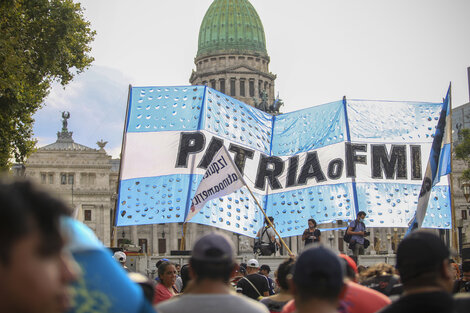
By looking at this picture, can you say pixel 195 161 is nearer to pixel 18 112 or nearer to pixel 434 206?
pixel 434 206

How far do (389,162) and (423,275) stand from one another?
16.6m

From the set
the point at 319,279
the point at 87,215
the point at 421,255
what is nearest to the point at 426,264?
the point at 421,255

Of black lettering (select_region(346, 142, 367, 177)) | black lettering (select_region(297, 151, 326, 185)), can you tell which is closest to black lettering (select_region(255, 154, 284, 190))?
black lettering (select_region(297, 151, 326, 185))

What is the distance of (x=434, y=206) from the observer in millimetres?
19828

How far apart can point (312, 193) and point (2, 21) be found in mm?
10254

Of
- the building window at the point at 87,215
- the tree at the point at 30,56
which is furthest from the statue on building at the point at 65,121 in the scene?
the tree at the point at 30,56

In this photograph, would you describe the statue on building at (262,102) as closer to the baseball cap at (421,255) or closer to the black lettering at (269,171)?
the black lettering at (269,171)

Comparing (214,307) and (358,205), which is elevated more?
(358,205)

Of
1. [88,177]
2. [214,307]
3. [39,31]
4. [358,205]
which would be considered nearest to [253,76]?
[88,177]

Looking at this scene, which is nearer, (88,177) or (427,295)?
(427,295)

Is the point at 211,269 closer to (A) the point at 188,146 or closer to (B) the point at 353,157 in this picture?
(A) the point at 188,146

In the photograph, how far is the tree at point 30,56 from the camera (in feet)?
74.0

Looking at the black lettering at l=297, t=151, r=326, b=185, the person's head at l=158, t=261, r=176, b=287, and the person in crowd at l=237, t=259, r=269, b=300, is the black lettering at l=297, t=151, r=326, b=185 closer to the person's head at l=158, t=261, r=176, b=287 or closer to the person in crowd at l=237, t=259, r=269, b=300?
the person in crowd at l=237, t=259, r=269, b=300

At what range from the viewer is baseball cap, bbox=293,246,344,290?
4.07 meters
